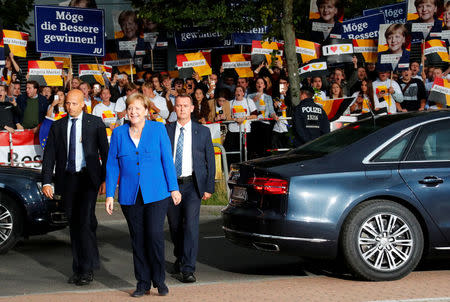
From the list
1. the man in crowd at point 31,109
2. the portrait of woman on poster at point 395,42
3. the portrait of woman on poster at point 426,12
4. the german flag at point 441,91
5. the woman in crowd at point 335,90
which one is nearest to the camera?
the man in crowd at point 31,109

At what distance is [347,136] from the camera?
27.8 ft

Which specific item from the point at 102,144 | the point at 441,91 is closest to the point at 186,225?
the point at 102,144

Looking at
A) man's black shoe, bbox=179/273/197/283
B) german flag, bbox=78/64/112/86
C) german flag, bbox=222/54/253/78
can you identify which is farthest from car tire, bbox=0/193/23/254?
german flag, bbox=222/54/253/78

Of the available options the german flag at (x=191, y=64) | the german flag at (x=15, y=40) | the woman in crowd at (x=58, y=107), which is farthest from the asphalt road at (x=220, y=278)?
the german flag at (x=15, y=40)

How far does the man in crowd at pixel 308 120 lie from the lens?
41.8ft

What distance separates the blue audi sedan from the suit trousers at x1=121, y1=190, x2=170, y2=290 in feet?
3.42

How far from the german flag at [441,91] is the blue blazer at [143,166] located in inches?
434

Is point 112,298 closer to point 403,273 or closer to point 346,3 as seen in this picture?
point 403,273

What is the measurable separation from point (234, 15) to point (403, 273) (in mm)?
12265

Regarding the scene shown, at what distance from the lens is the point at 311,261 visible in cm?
923

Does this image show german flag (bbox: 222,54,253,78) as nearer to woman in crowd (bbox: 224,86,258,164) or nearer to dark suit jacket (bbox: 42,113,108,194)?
woman in crowd (bbox: 224,86,258,164)

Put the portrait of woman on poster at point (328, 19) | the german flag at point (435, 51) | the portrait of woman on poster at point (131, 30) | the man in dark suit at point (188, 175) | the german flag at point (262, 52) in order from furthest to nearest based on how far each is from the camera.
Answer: the portrait of woman on poster at point (131, 30)
the portrait of woman on poster at point (328, 19)
the german flag at point (435, 51)
the german flag at point (262, 52)
the man in dark suit at point (188, 175)

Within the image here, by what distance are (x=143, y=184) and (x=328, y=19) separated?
14.2m

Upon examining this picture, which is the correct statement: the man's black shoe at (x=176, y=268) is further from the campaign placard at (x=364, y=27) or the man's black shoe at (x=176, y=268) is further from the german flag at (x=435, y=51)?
the german flag at (x=435, y=51)
